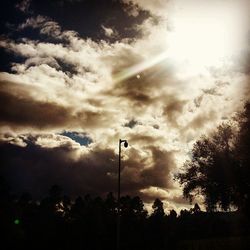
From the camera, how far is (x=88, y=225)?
321 ft

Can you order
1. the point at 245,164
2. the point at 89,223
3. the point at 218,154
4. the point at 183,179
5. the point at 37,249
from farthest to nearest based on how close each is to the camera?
1. the point at 89,223
2. the point at 37,249
3. the point at 183,179
4. the point at 218,154
5. the point at 245,164

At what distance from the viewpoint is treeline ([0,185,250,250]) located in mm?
57156

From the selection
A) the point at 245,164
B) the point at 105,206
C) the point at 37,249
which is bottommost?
the point at 37,249

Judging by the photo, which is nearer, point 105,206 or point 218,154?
point 218,154

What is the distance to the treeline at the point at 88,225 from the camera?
57156 millimetres

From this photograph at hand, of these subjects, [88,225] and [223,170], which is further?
[88,225]

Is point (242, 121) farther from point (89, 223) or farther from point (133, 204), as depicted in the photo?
point (133, 204)

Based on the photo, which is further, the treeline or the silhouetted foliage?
the treeline

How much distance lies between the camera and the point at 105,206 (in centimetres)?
12044

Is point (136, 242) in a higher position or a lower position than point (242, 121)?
lower

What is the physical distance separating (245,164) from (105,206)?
290 feet

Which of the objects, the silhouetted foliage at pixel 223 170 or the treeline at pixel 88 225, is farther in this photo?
the treeline at pixel 88 225

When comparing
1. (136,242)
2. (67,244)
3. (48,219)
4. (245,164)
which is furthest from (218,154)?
(48,219)

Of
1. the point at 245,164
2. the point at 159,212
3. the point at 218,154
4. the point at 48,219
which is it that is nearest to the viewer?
the point at 245,164
